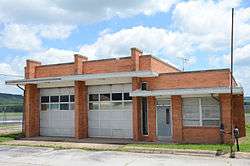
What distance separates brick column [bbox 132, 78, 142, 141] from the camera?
21.9 metres

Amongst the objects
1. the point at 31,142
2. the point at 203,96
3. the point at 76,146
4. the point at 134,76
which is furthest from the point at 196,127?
the point at 31,142

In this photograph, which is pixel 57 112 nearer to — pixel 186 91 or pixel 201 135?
pixel 186 91

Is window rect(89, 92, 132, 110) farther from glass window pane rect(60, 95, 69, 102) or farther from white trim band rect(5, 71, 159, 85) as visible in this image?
glass window pane rect(60, 95, 69, 102)

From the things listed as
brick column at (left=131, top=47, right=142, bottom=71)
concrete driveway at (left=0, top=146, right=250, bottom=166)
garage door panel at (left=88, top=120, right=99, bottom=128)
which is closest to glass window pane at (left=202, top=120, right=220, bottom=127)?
concrete driveway at (left=0, top=146, right=250, bottom=166)

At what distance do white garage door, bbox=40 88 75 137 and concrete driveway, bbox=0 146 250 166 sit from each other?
21.4 ft

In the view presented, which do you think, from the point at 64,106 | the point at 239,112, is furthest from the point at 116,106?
the point at 239,112

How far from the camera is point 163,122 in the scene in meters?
22.1

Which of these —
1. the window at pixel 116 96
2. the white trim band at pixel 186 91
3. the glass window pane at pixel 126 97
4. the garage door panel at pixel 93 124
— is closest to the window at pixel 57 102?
the garage door panel at pixel 93 124

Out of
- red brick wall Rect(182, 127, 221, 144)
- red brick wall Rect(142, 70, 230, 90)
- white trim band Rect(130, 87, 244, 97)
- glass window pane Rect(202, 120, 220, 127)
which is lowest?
red brick wall Rect(182, 127, 221, 144)

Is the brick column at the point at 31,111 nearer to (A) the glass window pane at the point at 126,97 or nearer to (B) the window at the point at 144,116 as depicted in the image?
(A) the glass window pane at the point at 126,97

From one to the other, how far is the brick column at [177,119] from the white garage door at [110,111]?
3.16 m

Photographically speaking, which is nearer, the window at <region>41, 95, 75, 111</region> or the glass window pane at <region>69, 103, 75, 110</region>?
the glass window pane at <region>69, 103, 75, 110</region>

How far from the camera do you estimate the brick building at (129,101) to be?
67.4 feet

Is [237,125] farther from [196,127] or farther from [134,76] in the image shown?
[134,76]
